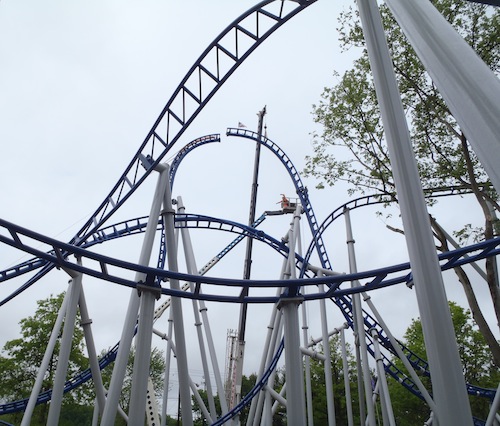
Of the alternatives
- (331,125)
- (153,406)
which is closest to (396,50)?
(331,125)

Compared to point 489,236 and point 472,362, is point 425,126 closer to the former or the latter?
point 489,236

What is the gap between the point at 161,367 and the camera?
2983 cm

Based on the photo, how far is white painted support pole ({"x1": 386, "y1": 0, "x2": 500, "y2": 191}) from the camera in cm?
156

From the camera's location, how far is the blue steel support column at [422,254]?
232cm

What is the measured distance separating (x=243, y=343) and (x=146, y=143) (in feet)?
33.9

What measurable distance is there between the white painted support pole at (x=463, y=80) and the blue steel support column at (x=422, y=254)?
75cm

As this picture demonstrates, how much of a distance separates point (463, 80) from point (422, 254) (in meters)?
1.15

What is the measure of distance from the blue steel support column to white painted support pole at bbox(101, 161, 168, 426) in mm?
4487

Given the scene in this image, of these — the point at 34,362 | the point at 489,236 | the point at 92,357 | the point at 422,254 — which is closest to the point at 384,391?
the point at 489,236

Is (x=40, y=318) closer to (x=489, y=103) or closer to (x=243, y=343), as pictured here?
(x=243, y=343)

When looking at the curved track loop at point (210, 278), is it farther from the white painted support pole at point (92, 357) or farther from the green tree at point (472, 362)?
the green tree at point (472, 362)

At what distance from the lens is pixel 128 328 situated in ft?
19.8

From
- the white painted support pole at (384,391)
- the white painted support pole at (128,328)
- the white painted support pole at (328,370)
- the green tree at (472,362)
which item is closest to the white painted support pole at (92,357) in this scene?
the white painted support pole at (128,328)

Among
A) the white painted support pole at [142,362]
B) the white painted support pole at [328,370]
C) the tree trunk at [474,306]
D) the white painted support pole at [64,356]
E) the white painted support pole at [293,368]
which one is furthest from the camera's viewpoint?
the white painted support pole at [328,370]
